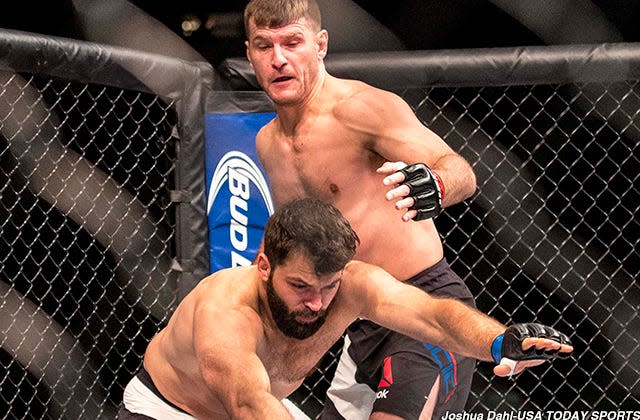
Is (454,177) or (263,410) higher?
(454,177)

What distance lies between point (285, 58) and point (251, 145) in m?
0.55

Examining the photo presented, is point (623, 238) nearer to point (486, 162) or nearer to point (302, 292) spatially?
point (486, 162)

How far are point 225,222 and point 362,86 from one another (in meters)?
0.70

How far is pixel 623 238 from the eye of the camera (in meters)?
3.28

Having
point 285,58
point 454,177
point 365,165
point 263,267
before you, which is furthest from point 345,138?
point 263,267

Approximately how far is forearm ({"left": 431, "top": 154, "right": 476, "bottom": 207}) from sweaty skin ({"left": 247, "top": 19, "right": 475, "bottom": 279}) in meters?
0.10

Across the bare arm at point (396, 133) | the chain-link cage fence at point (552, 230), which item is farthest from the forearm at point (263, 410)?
the chain-link cage fence at point (552, 230)

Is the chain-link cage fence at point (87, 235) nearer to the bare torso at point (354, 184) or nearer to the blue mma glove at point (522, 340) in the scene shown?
the bare torso at point (354, 184)

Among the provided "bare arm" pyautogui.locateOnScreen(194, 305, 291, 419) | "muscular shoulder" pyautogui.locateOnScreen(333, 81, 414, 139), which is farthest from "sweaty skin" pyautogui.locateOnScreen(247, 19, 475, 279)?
"bare arm" pyautogui.locateOnScreen(194, 305, 291, 419)

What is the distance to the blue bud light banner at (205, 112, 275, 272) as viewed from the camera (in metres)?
3.02

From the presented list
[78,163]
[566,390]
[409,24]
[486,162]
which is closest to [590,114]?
[486,162]

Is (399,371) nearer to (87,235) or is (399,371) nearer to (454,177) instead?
(454,177)

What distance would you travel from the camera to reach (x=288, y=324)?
7.22 ft

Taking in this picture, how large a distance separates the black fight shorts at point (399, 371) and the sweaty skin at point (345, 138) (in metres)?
0.10
